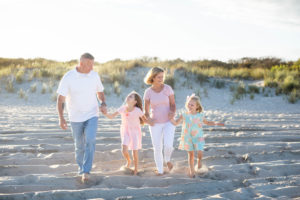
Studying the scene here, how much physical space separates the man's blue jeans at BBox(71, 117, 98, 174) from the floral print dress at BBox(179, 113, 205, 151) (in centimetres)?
127

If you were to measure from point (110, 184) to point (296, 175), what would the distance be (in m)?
2.52

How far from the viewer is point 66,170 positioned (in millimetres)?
4746

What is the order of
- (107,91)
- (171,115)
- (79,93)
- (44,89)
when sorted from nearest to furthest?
(79,93) → (171,115) → (107,91) → (44,89)

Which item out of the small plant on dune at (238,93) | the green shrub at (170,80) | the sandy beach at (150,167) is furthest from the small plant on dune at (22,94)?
the small plant on dune at (238,93)

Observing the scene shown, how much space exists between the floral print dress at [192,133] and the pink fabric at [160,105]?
11.6 inches

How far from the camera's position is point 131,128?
4.80m

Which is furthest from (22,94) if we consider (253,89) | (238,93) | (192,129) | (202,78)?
(192,129)

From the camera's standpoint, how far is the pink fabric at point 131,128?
15.5ft

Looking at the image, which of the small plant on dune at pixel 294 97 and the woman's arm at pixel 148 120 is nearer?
Result: the woman's arm at pixel 148 120

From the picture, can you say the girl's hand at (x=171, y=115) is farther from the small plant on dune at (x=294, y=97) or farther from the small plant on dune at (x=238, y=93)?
the small plant on dune at (x=294, y=97)

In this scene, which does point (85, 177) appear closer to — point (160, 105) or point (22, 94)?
point (160, 105)

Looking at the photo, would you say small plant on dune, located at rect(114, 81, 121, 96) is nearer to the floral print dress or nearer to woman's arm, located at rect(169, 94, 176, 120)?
woman's arm, located at rect(169, 94, 176, 120)

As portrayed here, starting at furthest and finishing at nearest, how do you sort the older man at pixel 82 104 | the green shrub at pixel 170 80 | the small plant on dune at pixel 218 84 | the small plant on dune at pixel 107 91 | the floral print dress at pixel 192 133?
1. the small plant on dune at pixel 218 84
2. the green shrub at pixel 170 80
3. the small plant on dune at pixel 107 91
4. the floral print dress at pixel 192 133
5. the older man at pixel 82 104

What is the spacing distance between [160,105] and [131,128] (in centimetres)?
54
